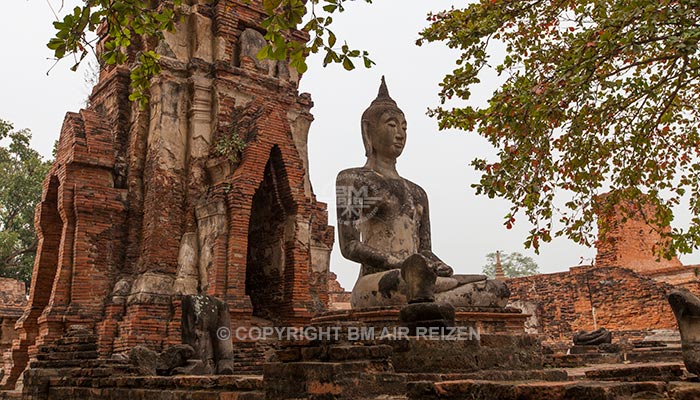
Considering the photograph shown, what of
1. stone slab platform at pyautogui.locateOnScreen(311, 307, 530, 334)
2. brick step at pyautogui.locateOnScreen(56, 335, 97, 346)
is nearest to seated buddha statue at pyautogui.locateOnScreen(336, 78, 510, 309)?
stone slab platform at pyautogui.locateOnScreen(311, 307, 530, 334)

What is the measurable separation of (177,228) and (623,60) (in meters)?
7.68

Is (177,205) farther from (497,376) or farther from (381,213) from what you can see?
(497,376)

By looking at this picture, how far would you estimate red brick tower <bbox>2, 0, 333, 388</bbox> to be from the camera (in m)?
10.6

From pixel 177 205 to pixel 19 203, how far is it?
48.5 ft

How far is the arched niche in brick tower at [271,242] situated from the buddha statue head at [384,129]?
4690mm

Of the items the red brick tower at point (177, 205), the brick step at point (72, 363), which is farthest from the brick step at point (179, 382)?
the red brick tower at point (177, 205)

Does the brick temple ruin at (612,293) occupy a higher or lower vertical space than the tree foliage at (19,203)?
lower

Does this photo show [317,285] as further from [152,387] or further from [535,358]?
[535,358]

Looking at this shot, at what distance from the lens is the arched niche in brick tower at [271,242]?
11.7 m

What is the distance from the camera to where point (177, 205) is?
37.3 ft

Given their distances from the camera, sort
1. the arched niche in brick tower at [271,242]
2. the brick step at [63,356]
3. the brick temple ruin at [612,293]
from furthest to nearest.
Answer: the brick temple ruin at [612,293], the arched niche in brick tower at [271,242], the brick step at [63,356]

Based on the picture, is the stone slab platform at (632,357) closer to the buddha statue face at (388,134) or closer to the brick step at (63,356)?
the buddha statue face at (388,134)

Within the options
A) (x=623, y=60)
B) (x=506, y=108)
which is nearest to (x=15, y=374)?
(x=506, y=108)

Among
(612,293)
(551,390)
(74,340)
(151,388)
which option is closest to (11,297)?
(74,340)
